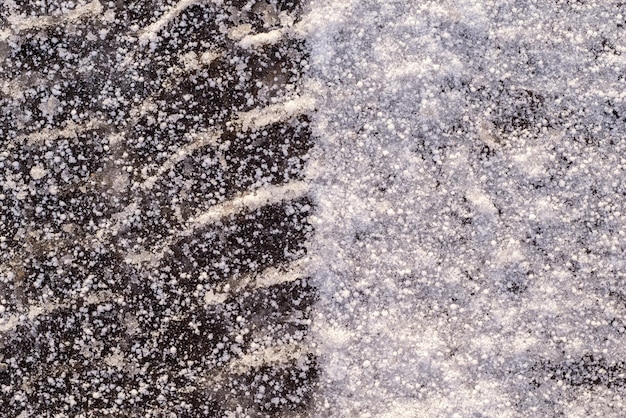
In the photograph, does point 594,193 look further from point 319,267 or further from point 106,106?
point 106,106

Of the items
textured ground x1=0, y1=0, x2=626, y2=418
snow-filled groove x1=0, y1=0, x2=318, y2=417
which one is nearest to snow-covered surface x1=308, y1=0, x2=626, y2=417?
textured ground x1=0, y1=0, x2=626, y2=418

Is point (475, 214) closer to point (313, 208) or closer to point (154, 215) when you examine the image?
point (313, 208)

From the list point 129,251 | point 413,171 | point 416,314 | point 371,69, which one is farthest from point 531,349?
point 129,251

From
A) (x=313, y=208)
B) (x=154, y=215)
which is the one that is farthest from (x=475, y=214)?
(x=154, y=215)

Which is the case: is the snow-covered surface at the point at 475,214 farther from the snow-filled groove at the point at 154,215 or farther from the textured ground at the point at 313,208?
the snow-filled groove at the point at 154,215

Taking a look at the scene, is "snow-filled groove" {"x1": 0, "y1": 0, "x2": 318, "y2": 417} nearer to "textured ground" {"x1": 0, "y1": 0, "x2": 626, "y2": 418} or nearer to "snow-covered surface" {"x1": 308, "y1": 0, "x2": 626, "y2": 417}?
"textured ground" {"x1": 0, "y1": 0, "x2": 626, "y2": 418}

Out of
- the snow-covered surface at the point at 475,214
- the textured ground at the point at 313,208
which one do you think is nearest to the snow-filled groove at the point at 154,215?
the textured ground at the point at 313,208
